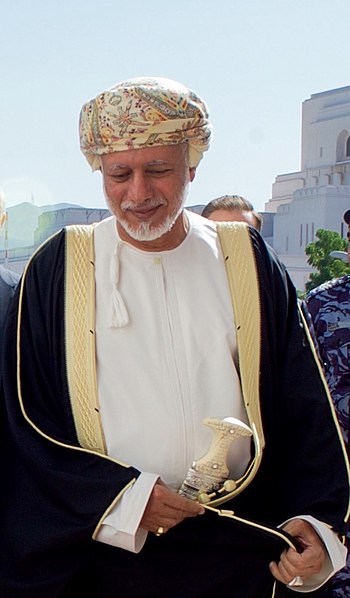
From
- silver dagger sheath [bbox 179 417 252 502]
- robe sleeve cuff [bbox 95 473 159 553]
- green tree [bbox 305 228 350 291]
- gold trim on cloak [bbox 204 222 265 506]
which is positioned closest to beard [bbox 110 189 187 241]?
gold trim on cloak [bbox 204 222 265 506]

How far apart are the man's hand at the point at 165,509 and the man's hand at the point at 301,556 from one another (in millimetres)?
251

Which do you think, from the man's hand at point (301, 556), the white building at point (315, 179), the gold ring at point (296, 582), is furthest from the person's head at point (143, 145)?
the white building at point (315, 179)

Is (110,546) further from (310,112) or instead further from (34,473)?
(310,112)

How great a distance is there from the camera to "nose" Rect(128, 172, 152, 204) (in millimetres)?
2447

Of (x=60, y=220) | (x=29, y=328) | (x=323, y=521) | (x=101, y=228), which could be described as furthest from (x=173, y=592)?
(x=60, y=220)

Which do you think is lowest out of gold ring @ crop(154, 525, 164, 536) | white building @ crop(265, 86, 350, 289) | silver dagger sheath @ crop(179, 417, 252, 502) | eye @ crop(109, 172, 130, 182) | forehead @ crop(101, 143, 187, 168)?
gold ring @ crop(154, 525, 164, 536)

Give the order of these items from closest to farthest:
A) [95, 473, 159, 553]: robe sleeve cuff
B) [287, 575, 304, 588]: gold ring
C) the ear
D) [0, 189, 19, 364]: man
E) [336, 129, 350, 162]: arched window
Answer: [95, 473, 159, 553]: robe sleeve cuff < [287, 575, 304, 588]: gold ring < the ear < [0, 189, 19, 364]: man < [336, 129, 350, 162]: arched window

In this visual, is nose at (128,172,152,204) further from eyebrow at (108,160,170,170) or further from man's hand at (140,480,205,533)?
man's hand at (140,480,205,533)

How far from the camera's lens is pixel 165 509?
91.5 inches

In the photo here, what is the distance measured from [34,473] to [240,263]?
799mm

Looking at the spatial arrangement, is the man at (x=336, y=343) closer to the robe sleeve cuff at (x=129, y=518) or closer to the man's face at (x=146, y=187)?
the man's face at (x=146, y=187)

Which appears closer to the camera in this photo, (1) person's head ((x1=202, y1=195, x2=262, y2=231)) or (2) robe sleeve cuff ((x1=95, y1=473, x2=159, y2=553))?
(2) robe sleeve cuff ((x1=95, y1=473, x2=159, y2=553))

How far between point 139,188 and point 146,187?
2cm

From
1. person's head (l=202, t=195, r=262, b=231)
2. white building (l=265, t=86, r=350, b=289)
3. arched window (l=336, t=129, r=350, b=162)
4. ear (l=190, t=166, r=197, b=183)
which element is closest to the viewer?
ear (l=190, t=166, r=197, b=183)
